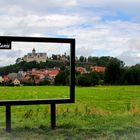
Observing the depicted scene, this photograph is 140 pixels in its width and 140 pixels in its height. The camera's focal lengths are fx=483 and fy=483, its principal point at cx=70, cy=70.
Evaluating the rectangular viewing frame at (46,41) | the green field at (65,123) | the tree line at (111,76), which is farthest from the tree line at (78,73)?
the green field at (65,123)

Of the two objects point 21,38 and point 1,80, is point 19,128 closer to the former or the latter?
point 1,80

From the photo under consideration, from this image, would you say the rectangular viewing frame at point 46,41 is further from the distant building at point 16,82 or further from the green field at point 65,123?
the distant building at point 16,82

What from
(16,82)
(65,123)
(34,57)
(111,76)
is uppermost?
(34,57)

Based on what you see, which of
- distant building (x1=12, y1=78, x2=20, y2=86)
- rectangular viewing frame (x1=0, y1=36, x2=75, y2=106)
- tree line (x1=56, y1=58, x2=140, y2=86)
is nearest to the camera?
rectangular viewing frame (x1=0, y1=36, x2=75, y2=106)

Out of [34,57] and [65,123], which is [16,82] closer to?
[34,57]

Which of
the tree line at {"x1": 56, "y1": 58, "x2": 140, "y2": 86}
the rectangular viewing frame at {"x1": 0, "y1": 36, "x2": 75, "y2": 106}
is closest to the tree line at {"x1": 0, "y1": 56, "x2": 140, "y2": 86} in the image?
the tree line at {"x1": 56, "y1": 58, "x2": 140, "y2": 86}

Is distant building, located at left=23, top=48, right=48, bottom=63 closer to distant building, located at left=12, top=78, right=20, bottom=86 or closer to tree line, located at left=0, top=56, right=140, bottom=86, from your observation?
tree line, located at left=0, top=56, right=140, bottom=86

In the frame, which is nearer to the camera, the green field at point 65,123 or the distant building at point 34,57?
the green field at point 65,123

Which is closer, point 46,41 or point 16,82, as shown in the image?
point 46,41

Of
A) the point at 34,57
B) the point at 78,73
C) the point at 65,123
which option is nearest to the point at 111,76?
the point at 78,73

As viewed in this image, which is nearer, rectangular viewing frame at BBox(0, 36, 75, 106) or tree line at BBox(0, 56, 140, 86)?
rectangular viewing frame at BBox(0, 36, 75, 106)

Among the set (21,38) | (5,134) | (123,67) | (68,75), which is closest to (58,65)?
(68,75)

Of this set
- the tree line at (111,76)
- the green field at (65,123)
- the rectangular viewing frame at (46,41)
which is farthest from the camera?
the tree line at (111,76)

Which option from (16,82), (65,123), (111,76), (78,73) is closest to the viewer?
(16,82)
